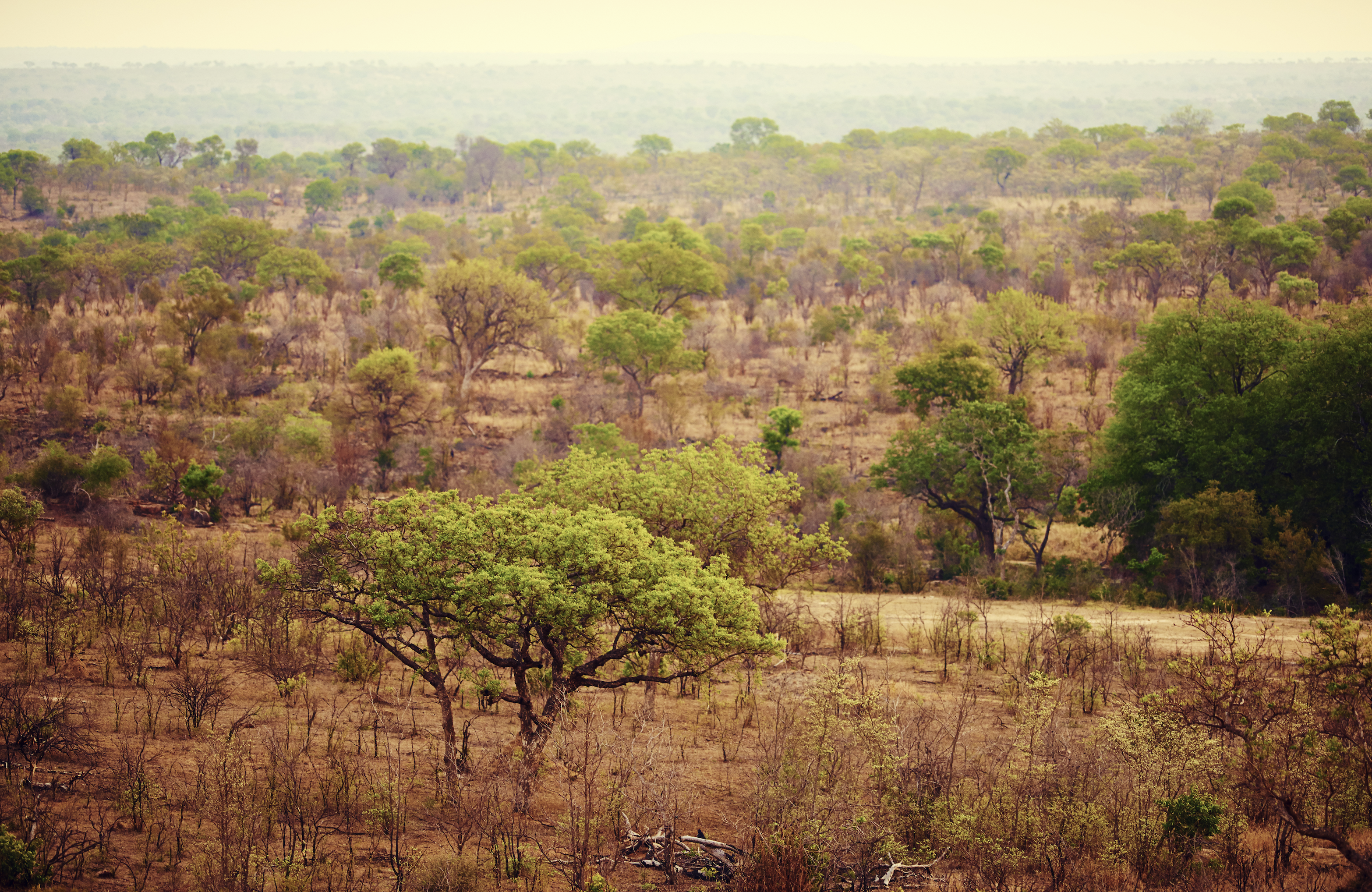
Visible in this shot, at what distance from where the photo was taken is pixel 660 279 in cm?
4084

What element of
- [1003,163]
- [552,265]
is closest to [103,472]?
[552,265]

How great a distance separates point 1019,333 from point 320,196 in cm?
6734

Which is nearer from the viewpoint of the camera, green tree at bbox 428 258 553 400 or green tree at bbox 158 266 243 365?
green tree at bbox 158 266 243 365

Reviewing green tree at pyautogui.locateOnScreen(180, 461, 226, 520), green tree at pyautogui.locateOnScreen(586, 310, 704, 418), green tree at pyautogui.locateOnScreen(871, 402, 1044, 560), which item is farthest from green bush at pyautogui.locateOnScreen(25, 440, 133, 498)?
green tree at pyautogui.locateOnScreen(871, 402, 1044, 560)

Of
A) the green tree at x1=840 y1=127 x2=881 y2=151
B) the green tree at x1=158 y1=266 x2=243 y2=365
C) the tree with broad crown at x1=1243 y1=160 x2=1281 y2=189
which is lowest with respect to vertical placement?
the green tree at x1=158 y1=266 x2=243 y2=365

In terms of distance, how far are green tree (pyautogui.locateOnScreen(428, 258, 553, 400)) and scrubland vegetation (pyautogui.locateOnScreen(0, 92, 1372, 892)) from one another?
0.16 m

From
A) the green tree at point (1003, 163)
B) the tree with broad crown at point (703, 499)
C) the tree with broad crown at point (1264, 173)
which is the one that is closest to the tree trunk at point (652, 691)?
the tree with broad crown at point (703, 499)

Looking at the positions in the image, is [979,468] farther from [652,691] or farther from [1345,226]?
[1345,226]

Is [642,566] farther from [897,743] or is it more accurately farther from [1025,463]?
[1025,463]

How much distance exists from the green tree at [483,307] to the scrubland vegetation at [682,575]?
16cm

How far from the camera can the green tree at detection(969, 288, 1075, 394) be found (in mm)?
32469

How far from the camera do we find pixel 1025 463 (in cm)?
2270

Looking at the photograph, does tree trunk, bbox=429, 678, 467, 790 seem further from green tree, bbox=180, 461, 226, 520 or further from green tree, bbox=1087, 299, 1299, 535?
green tree, bbox=1087, 299, 1299, 535

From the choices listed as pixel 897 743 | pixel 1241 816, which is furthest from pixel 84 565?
pixel 1241 816
